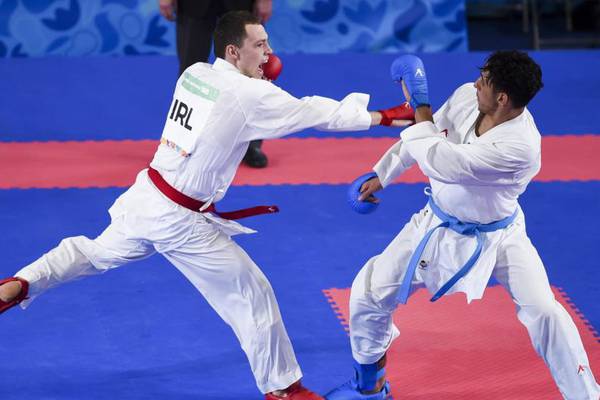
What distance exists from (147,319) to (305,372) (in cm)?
90

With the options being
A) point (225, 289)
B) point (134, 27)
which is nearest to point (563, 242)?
point (225, 289)

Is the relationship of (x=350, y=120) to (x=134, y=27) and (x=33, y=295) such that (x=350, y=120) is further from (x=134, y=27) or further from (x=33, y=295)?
(x=134, y=27)

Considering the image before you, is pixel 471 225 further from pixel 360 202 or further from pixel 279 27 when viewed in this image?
pixel 279 27

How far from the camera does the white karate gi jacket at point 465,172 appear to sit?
3.94 m

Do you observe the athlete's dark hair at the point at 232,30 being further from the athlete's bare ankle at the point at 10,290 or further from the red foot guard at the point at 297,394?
the red foot guard at the point at 297,394

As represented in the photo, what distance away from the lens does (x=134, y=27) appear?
9.97 m

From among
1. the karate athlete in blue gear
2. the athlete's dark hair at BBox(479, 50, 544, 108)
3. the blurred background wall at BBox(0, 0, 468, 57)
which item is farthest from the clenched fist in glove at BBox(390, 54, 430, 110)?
the blurred background wall at BBox(0, 0, 468, 57)

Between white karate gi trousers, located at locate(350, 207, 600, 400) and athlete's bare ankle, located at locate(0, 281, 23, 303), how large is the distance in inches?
52.9

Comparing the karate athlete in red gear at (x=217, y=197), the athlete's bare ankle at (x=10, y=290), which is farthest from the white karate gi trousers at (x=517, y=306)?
the athlete's bare ankle at (x=10, y=290)

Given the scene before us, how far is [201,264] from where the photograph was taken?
4246 millimetres

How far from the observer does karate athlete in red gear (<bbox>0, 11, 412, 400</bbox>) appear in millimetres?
4125

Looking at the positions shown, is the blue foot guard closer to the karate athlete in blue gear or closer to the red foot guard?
the karate athlete in blue gear

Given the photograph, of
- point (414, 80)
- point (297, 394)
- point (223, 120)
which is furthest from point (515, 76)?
point (297, 394)

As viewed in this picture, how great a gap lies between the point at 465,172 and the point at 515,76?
15.7 inches
